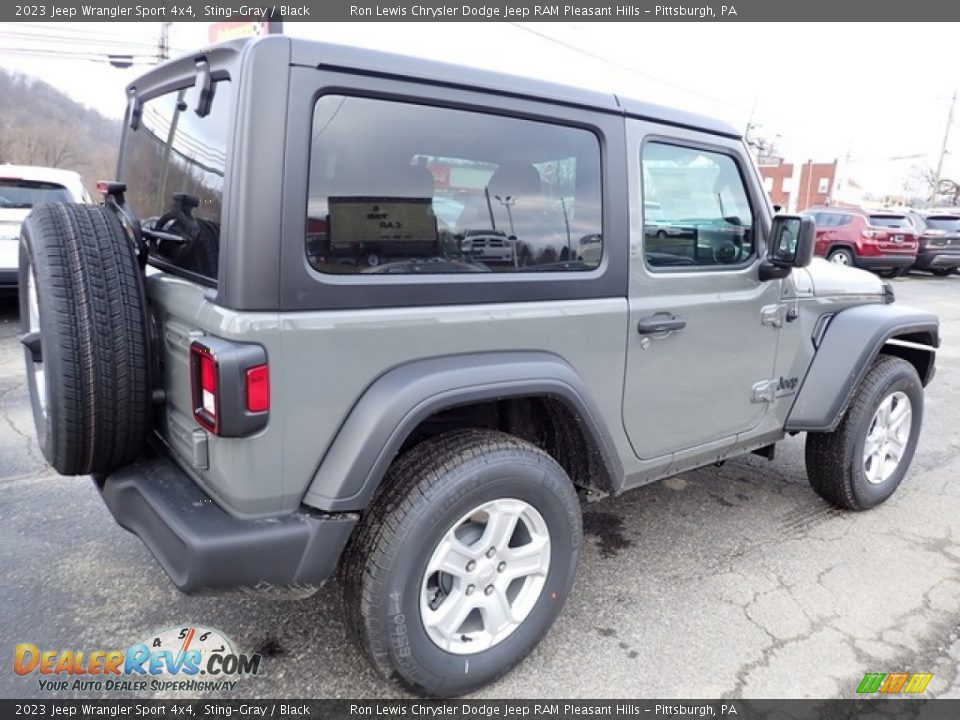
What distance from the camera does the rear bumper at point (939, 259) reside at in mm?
17031

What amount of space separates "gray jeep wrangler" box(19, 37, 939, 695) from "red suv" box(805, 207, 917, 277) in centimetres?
1513

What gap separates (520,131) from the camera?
2.28 meters

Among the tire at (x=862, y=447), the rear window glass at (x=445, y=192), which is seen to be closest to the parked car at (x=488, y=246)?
the rear window glass at (x=445, y=192)

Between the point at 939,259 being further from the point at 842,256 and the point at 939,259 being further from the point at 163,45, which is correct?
the point at 163,45

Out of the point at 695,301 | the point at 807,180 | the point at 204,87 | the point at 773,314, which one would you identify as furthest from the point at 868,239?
the point at 807,180

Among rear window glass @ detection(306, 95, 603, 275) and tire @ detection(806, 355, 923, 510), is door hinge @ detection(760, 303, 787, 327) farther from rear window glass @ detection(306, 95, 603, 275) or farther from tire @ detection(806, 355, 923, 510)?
rear window glass @ detection(306, 95, 603, 275)

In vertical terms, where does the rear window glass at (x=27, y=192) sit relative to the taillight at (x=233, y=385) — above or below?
above

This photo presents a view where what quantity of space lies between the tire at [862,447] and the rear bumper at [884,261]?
45.1ft

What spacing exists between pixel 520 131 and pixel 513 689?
1.88 metres

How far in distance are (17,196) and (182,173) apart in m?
6.74

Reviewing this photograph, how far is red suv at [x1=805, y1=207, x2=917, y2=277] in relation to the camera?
51.4 ft

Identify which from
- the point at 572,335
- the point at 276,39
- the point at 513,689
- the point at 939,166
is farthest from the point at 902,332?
the point at 939,166
